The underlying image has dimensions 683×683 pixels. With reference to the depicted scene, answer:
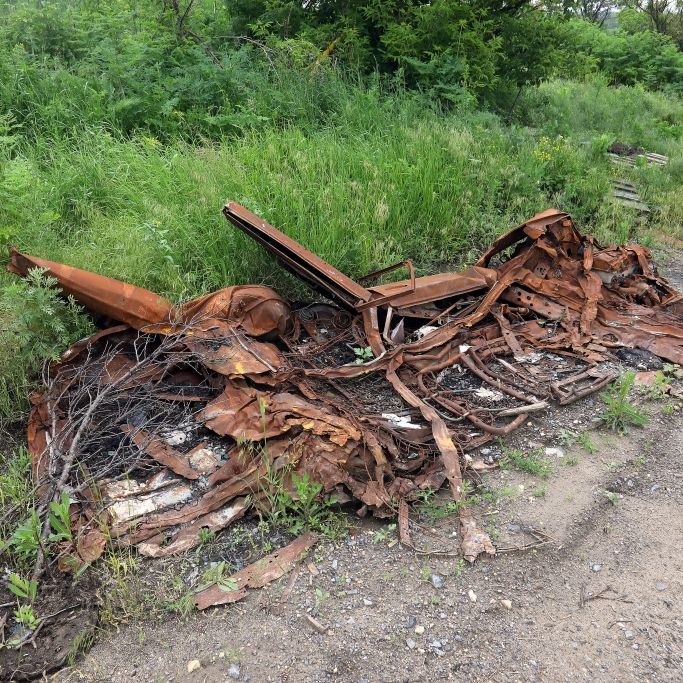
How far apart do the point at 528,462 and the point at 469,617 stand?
108 centimetres

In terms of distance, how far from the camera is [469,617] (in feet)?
8.59

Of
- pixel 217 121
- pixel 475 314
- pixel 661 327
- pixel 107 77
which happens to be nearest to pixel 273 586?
pixel 475 314

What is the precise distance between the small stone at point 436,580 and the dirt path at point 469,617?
0.02 metres

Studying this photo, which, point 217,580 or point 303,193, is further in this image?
point 303,193

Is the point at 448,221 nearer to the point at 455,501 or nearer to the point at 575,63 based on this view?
the point at 455,501

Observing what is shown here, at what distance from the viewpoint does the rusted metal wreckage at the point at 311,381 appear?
121 inches

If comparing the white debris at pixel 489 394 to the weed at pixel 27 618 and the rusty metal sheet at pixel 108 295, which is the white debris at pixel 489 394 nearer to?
the rusty metal sheet at pixel 108 295

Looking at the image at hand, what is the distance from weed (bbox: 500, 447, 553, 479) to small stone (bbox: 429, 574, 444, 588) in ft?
2.92

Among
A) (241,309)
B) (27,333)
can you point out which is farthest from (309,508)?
(27,333)

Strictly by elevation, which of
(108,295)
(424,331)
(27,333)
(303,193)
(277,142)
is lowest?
(424,331)

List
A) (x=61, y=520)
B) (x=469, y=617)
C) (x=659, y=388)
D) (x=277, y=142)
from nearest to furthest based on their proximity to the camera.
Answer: (x=469, y=617)
(x=61, y=520)
(x=659, y=388)
(x=277, y=142)

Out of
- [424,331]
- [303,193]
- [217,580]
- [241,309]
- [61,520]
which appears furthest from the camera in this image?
[303,193]

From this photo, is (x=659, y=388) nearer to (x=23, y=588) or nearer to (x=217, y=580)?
(x=217, y=580)

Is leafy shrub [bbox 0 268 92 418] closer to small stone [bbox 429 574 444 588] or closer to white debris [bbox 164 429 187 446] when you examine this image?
white debris [bbox 164 429 187 446]
